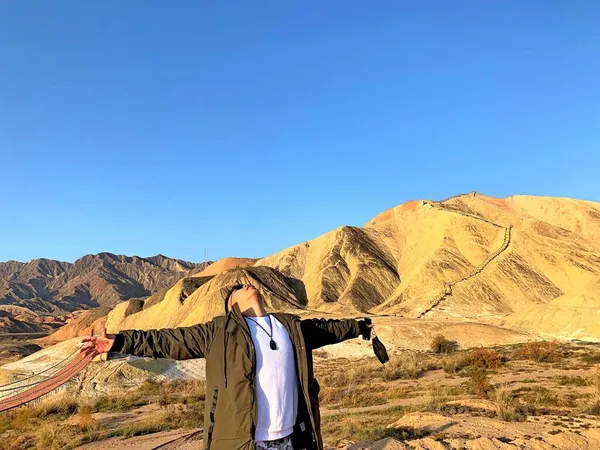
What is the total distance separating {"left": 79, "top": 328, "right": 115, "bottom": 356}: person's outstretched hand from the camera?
122 inches

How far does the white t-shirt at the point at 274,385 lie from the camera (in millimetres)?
3037

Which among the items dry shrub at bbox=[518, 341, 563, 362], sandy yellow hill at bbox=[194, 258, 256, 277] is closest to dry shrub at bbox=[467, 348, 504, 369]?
dry shrub at bbox=[518, 341, 563, 362]

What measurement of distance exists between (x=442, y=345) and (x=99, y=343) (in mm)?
25255

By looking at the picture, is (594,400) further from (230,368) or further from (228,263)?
(228,263)

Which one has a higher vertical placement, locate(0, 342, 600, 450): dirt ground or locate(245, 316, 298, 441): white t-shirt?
locate(245, 316, 298, 441): white t-shirt

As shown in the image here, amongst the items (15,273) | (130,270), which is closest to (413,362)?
(130,270)

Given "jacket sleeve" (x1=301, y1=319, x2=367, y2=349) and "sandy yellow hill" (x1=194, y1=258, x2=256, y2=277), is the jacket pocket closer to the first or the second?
"jacket sleeve" (x1=301, y1=319, x2=367, y2=349)

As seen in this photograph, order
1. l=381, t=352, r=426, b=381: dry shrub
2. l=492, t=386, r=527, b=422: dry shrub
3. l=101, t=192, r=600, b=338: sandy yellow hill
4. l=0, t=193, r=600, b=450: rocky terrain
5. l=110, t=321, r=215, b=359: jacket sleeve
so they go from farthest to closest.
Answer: l=101, t=192, r=600, b=338: sandy yellow hill, l=381, t=352, r=426, b=381: dry shrub, l=0, t=193, r=600, b=450: rocky terrain, l=492, t=386, r=527, b=422: dry shrub, l=110, t=321, r=215, b=359: jacket sleeve

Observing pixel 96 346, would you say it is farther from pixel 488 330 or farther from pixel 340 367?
pixel 488 330

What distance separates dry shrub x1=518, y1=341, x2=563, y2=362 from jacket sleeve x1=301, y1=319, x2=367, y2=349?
19112 mm

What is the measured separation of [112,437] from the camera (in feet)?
34.9

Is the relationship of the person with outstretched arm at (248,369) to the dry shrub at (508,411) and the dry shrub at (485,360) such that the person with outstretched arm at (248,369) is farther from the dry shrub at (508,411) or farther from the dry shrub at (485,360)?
the dry shrub at (485,360)

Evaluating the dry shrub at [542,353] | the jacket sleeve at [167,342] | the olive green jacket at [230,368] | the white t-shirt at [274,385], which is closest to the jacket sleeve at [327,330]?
the olive green jacket at [230,368]

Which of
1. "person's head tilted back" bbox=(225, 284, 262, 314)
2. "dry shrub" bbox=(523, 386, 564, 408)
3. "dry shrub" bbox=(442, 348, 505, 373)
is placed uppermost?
"person's head tilted back" bbox=(225, 284, 262, 314)
